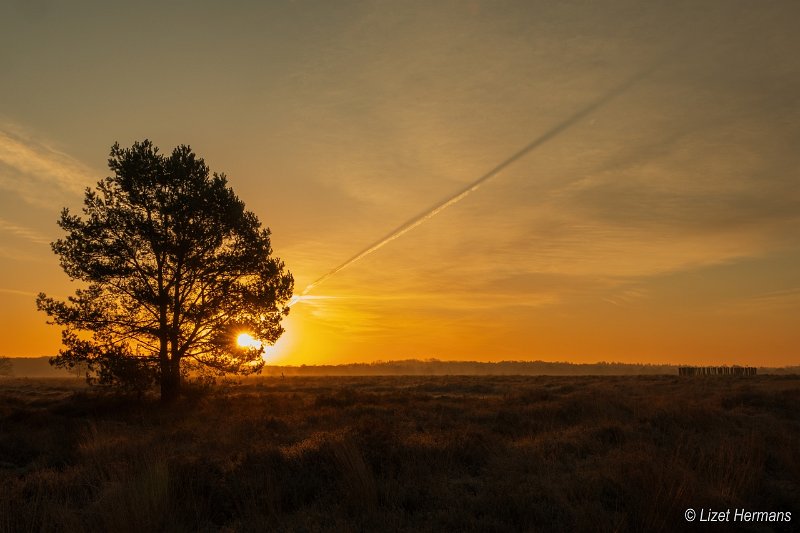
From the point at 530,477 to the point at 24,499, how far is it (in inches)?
313

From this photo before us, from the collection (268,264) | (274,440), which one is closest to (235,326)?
(268,264)

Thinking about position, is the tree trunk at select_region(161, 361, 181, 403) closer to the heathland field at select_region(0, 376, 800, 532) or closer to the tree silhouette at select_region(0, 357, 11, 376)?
the heathland field at select_region(0, 376, 800, 532)

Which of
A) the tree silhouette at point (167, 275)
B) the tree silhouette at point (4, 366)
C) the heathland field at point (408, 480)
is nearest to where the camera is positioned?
the heathland field at point (408, 480)

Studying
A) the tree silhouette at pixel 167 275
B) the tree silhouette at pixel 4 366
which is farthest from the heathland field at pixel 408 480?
the tree silhouette at pixel 4 366

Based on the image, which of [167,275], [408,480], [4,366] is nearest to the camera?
[408,480]

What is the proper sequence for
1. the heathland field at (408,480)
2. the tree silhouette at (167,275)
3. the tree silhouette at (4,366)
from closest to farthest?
the heathland field at (408,480), the tree silhouette at (167,275), the tree silhouette at (4,366)

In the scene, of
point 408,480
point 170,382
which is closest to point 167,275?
point 170,382

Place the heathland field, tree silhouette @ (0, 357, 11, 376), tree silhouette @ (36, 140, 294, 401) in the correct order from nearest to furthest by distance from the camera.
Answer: the heathland field → tree silhouette @ (36, 140, 294, 401) → tree silhouette @ (0, 357, 11, 376)

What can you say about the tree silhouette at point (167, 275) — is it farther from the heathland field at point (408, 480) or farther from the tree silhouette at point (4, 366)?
the tree silhouette at point (4, 366)

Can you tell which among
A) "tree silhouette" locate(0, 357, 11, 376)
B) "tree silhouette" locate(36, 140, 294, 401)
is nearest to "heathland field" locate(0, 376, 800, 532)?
"tree silhouette" locate(36, 140, 294, 401)

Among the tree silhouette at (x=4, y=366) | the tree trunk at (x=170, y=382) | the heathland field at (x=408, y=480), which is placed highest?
the tree trunk at (x=170, y=382)

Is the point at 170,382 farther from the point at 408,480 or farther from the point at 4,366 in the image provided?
the point at 4,366

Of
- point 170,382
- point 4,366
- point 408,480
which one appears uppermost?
point 170,382

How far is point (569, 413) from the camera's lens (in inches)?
733
